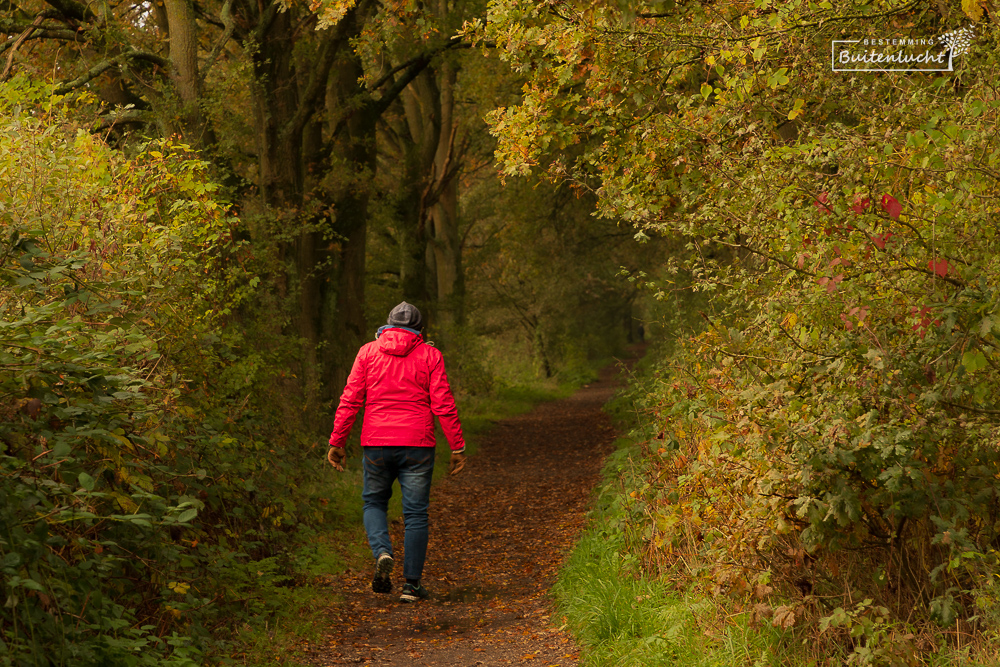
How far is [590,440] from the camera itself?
16969 millimetres

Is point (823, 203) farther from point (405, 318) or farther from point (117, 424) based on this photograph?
point (117, 424)

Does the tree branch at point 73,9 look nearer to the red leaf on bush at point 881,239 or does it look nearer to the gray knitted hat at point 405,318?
the gray knitted hat at point 405,318

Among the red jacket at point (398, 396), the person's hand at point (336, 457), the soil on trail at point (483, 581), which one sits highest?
the red jacket at point (398, 396)

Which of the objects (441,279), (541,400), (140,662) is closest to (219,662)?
(140,662)

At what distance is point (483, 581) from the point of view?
24.6ft

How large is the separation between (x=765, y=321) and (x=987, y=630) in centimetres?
189

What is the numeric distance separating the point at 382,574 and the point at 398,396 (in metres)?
1.35

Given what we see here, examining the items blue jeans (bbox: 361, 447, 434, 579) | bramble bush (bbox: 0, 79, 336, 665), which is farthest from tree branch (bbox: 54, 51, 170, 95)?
blue jeans (bbox: 361, 447, 434, 579)

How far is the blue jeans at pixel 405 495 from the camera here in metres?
6.76

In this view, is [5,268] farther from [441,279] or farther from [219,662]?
[441,279]

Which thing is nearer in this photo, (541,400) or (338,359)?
→ (338,359)

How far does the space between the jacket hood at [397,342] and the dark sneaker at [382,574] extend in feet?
5.14

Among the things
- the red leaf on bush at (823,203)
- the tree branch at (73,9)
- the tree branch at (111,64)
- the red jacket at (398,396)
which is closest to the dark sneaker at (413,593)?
the red jacket at (398,396)

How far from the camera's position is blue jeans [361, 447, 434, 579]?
6762mm
